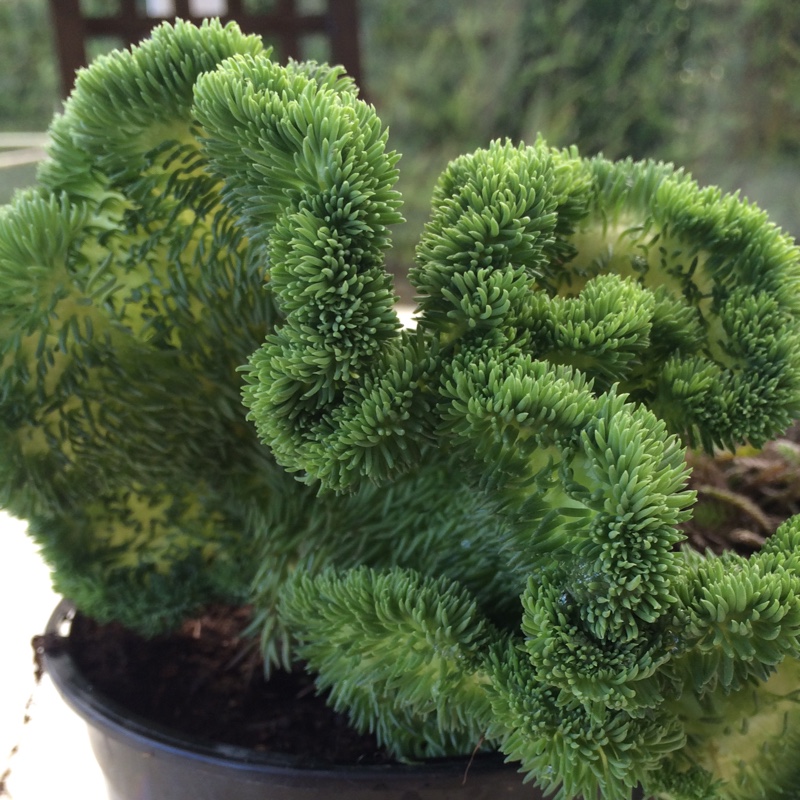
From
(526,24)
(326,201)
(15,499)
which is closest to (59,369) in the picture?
(15,499)

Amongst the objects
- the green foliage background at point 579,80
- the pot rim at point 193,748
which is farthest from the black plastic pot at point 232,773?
the green foliage background at point 579,80

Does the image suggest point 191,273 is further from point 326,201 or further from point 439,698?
point 439,698

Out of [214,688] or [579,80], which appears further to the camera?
[579,80]

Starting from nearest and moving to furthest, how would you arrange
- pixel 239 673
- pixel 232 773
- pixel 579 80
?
pixel 232 773, pixel 239 673, pixel 579 80

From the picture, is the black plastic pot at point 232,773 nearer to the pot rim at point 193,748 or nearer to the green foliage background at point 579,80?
the pot rim at point 193,748

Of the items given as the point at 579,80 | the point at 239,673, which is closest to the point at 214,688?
the point at 239,673

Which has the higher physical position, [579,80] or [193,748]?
[579,80]

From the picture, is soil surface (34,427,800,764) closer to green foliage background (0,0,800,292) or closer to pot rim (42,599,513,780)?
pot rim (42,599,513,780)

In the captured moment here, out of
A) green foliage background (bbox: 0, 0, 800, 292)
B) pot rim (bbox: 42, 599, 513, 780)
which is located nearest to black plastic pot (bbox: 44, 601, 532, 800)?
pot rim (bbox: 42, 599, 513, 780)

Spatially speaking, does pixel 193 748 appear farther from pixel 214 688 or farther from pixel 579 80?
pixel 579 80
